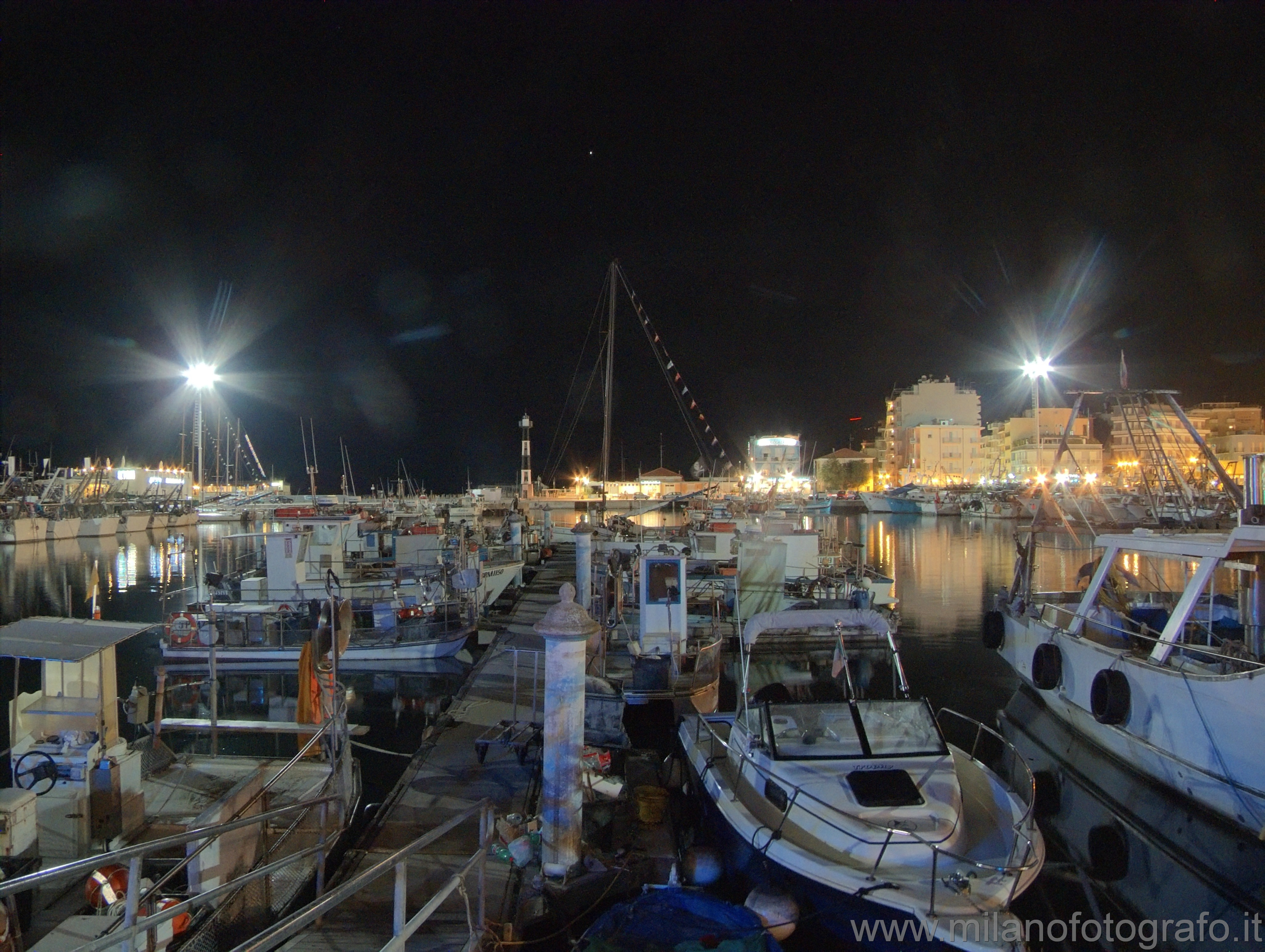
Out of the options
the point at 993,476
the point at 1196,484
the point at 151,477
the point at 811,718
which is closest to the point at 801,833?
the point at 811,718

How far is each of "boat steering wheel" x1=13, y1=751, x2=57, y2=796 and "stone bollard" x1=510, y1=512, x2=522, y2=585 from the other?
21845 mm

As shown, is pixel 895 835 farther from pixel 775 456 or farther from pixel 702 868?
Answer: pixel 775 456

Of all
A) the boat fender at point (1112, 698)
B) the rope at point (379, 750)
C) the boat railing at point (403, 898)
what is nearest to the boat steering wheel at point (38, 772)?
the boat railing at point (403, 898)

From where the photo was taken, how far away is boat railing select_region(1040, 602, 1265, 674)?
10570 mm

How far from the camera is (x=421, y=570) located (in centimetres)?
2389

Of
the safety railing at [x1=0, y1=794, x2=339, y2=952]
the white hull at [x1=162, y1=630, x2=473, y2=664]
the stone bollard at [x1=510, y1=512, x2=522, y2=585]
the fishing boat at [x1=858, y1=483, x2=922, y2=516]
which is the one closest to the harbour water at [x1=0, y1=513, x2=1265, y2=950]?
the white hull at [x1=162, y1=630, x2=473, y2=664]

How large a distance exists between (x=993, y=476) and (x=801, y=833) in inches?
5221

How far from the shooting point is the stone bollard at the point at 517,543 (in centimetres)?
3222

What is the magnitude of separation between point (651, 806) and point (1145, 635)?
9.93 metres

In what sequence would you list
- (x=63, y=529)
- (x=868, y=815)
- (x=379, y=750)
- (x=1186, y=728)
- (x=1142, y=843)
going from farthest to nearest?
(x=63, y=529) < (x=379, y=750) < (x=1142, y=843) < (x=1186, y=728) < (x=868, y=815)

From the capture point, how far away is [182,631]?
20500mm

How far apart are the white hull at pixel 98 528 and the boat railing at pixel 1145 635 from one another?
3259 inches

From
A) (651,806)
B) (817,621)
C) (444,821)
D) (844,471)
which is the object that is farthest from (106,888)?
(844,471)

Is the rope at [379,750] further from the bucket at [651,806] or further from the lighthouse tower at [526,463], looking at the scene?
the lighthouse tower at [526,463]
